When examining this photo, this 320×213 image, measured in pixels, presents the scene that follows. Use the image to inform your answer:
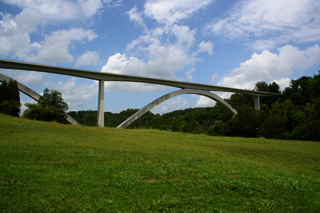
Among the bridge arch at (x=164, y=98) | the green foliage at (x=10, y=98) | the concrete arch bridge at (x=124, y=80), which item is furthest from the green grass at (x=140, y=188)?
Result: the bridge arch at (x=164, y=98)

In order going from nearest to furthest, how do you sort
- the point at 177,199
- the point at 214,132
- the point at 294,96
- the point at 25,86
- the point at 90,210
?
the point at 90,210 → the point at 177,199 → the point at 25,86 → the point at 214,132 → the point at 294,96

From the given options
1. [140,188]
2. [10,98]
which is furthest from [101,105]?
[140,188]

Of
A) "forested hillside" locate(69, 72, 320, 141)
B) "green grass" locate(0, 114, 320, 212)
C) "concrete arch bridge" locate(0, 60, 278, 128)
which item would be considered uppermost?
"concrete arch bridge" locate(0, 60, 278, 128)

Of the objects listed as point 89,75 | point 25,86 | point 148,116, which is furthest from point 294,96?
point 25,86

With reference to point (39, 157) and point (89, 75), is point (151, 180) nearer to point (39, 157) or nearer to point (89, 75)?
point (39, 157)

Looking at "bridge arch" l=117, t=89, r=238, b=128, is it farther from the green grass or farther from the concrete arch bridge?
the green grass

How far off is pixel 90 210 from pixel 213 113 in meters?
61.0

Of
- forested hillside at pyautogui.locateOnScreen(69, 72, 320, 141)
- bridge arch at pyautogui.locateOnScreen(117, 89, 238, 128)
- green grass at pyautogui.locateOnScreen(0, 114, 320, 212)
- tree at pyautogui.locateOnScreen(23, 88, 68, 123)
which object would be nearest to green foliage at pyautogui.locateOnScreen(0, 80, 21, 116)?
tree at pyautogui.locateOnScreen(23, 88, 68, 123)

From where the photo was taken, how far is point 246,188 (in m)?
4.84

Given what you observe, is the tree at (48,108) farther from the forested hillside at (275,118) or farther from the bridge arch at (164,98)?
the forested hillside at (275,118)

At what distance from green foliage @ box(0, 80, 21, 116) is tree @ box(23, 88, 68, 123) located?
1.29m

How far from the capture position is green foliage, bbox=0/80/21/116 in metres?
23.0

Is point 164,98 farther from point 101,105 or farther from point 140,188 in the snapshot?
point 140,188

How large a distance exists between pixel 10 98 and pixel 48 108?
12.4ft
